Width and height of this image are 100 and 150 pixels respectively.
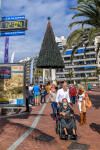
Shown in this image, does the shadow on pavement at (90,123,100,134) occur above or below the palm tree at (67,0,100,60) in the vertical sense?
below

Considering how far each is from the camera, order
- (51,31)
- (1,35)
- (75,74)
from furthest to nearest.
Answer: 1. (75,74)
2. (51,31)
3. (1,35)

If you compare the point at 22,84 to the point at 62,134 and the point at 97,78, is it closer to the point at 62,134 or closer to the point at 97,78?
the point at 62,134

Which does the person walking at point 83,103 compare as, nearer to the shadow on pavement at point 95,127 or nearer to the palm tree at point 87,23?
the shadow on pavement at point 95,127

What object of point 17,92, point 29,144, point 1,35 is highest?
point 1,35

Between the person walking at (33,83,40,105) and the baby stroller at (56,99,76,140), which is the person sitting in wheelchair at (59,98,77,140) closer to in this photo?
the baby stroller at (56,99,76,140)

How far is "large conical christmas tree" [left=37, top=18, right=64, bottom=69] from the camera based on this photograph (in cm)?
4944

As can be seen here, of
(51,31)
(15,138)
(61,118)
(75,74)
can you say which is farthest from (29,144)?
(75,74)

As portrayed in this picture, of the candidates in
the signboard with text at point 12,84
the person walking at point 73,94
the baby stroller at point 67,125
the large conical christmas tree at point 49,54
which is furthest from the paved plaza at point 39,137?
the large conical christmas tree at point 49,54

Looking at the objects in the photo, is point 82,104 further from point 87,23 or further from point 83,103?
point 87,23

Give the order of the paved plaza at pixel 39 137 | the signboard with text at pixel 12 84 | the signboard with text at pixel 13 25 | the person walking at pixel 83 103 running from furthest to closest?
the signboard with text at pixel 12 84 < the person walking at pixel 83 103 < the signboard with text at pixel 13 25 < the paved plaza at pixel 39 137

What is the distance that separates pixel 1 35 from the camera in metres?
15.1

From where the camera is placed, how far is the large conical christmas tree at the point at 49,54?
49.4m

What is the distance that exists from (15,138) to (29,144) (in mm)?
961

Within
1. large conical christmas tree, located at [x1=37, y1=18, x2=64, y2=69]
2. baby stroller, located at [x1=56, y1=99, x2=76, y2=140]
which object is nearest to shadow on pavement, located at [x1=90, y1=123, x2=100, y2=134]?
baby stroller, located at [x1=56, y1=99, x2=76, y2=140]
